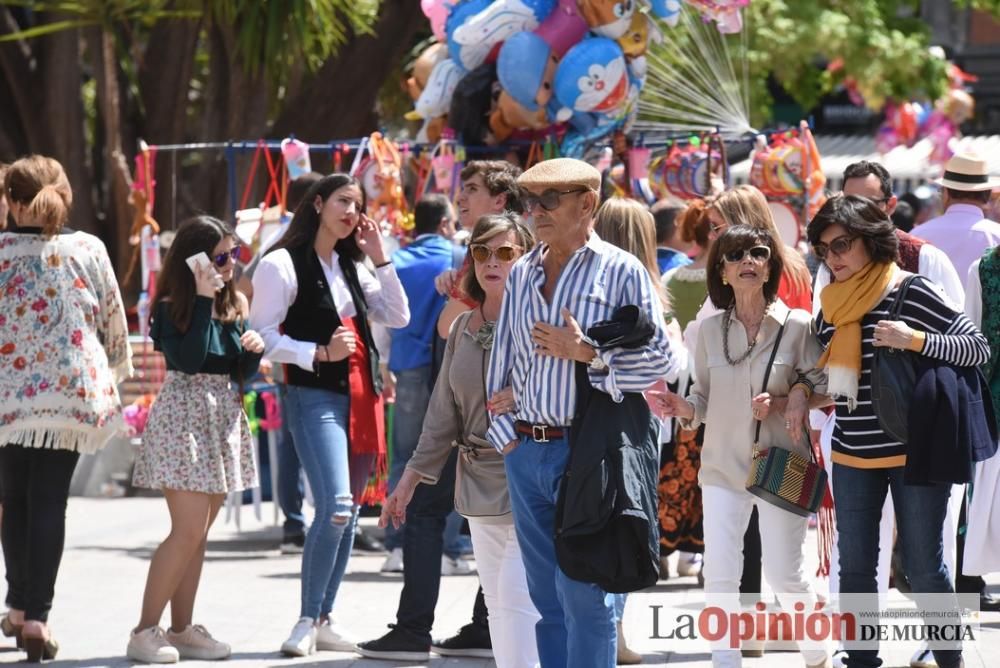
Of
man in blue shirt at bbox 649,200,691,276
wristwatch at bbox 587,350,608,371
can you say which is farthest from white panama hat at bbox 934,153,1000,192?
wristwatch at bbox 587,350,608,371

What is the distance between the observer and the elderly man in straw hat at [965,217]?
7035mm

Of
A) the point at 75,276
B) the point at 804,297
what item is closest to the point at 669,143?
the point at 804,297

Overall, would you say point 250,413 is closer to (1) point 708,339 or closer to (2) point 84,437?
(2) point 84,437

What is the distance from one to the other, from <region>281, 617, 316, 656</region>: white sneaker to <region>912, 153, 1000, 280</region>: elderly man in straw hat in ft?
10.2

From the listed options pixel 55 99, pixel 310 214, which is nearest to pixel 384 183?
pixel 310 214

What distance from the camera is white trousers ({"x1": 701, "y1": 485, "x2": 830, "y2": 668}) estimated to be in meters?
5.82

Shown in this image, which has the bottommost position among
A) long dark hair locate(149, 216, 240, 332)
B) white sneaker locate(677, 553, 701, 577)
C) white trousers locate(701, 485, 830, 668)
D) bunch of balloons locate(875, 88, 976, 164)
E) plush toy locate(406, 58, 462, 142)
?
white sneaker locate(677, 553, 701, 577)

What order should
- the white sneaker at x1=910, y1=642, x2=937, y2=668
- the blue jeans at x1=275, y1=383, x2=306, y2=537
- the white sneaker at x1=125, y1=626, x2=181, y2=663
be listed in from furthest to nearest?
the blue jeans at x1=275, y1=383, x2=306, y2=537 < the white sneaker at x1=125, y1=626, x2=181, y2=663 < the white sneaker at x1=910, y1=642, x2=937, y2=668

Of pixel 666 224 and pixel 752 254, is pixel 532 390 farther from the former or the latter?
pixel 666 224

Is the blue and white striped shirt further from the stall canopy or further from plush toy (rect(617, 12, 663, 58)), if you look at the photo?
the stall canopy

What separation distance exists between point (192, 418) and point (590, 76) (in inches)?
158

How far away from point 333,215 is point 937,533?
8.91 feet

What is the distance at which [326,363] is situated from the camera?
6.55 m

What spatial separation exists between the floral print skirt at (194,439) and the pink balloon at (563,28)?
4.01 meters
